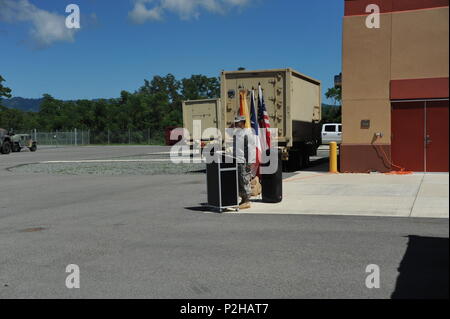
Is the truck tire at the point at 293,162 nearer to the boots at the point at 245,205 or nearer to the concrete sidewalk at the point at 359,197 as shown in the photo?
the concrete sidewalk at the point at 359,197

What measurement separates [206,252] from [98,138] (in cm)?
7125

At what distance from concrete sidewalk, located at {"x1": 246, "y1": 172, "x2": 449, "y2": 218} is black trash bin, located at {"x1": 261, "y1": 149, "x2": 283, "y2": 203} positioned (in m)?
0.19

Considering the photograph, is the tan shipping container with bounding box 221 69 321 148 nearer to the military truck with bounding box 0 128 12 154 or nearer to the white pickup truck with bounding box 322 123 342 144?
the white pickup truck with bounding box 322 123 342 144

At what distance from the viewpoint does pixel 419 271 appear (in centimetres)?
564

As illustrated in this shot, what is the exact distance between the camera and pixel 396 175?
16859 millimetres

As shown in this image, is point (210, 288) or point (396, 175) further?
point (396, 175)

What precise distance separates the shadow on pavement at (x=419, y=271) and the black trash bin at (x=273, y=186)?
4.27m

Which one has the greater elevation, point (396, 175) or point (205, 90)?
point (205, 90)

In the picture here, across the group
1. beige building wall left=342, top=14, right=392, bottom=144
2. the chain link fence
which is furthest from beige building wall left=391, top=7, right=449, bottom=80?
the chain link fence

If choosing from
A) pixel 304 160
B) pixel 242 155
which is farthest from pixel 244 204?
pixel 304 160

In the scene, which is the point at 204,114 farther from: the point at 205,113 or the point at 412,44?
the point at 412,44
